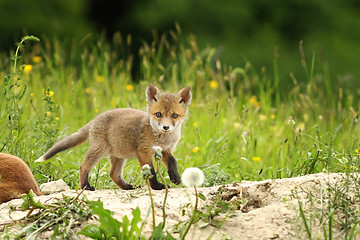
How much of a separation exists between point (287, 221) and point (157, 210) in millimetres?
816

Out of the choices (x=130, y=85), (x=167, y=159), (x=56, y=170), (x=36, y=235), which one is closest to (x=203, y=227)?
(x=36, y=235)

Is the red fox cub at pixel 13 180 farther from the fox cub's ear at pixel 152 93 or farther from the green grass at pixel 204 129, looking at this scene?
the fox cub's ear at pixel 152 93

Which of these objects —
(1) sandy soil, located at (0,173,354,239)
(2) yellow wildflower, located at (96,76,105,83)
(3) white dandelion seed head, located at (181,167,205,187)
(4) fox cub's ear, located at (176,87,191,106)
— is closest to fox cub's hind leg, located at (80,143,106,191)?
(1) sandy soil, located at (0,173,354,239)

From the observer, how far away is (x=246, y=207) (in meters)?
3.70

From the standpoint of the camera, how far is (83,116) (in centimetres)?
636

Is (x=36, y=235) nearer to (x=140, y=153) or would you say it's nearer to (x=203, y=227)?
(x=203, y=227)

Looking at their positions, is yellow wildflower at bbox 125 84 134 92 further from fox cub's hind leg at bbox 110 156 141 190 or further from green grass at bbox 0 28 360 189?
fox cub's hind leg at bbox 110 156 141 190

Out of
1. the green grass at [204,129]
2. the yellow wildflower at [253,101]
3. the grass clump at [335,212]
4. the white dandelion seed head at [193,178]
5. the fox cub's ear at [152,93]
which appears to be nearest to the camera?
the white dandelion seed head at [193,178]

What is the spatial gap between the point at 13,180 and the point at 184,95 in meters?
1.54

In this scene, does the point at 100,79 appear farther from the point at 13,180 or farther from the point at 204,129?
the point at 13,180

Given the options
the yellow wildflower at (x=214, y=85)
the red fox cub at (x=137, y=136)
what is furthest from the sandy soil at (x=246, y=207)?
the yellow wildflower at (x=214, y=85)

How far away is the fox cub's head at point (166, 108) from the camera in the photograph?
449 cm

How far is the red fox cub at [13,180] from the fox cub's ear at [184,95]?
1.37 meters

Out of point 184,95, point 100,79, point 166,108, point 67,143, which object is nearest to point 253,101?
point 100,79
